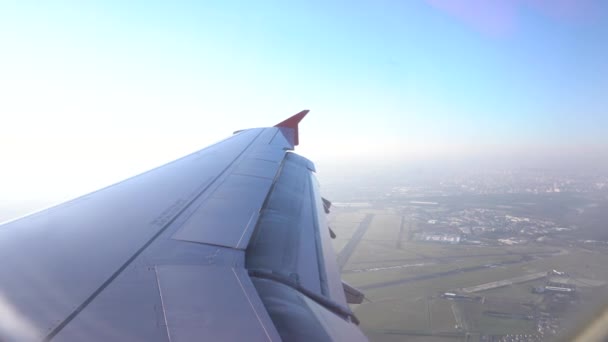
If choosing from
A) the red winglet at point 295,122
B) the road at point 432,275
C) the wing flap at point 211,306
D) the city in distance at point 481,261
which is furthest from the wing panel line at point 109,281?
the road at point 432,275

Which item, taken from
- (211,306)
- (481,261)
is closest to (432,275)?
(481,261)

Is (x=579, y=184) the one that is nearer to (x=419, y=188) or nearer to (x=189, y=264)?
(x=419, y=188)

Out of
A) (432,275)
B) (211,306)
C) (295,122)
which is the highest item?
(295,122)

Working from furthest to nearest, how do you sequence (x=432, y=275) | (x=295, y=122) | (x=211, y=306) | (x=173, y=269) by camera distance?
(x=432, y=275) < (x=295, y=122) < (x=173, y=269) < (x=211, y=306)

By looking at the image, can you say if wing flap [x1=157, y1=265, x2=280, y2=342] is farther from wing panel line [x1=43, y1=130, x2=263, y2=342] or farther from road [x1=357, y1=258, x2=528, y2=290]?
road [x1=357, y1=258, x2=528, y2=290]

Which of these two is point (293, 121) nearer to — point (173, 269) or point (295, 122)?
point (295, 122)

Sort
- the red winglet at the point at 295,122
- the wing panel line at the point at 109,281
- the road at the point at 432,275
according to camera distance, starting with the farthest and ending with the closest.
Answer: the road at the point at 432,275 → the red winglet at the point at 295,122 → the wing panel line at the point at 109,281

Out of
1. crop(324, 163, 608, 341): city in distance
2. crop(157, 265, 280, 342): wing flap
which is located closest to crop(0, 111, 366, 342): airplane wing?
crop(157, 265, 280, 342): wing flap

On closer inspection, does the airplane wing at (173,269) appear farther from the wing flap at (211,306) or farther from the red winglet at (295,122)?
the red winglet at (295,122)

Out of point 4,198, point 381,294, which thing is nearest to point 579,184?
point 381,294
